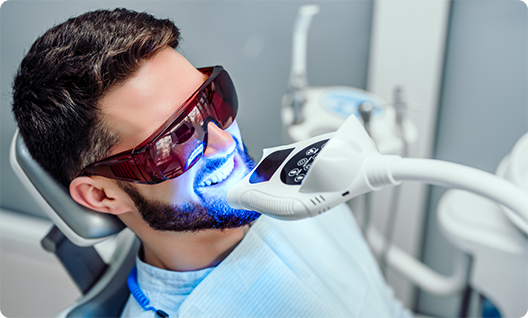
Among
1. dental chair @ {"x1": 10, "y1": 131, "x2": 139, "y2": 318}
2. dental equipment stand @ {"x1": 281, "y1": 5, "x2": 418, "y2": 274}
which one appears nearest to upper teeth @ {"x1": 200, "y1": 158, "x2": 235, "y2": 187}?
dental chair @ {"x1": 10, "y1": 131, "x2": 139, "y2": 318}

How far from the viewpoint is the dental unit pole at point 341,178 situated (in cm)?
44

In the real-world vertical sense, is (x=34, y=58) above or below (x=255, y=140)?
above

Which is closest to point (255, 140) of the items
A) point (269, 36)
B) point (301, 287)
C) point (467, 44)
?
point (269, 36)

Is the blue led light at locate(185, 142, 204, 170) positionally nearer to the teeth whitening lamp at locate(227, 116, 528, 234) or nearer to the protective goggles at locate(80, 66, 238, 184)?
the protective goggles at locate(80, 66, 238, 184)

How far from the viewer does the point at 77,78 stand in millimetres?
645

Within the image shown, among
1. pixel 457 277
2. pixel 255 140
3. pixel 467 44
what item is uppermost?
pixel 467 44

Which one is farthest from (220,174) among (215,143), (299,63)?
(299,63)

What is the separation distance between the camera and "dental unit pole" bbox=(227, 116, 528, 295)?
444 mm

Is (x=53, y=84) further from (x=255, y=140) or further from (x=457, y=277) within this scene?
(x=457, y=277)

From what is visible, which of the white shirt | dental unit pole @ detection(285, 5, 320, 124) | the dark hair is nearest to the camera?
the dark hair

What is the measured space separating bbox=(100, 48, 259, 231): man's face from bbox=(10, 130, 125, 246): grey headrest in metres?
0.10

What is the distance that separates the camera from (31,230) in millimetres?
1160

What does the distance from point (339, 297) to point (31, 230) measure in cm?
86

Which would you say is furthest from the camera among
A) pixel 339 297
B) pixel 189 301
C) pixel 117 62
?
pixel 339 297
